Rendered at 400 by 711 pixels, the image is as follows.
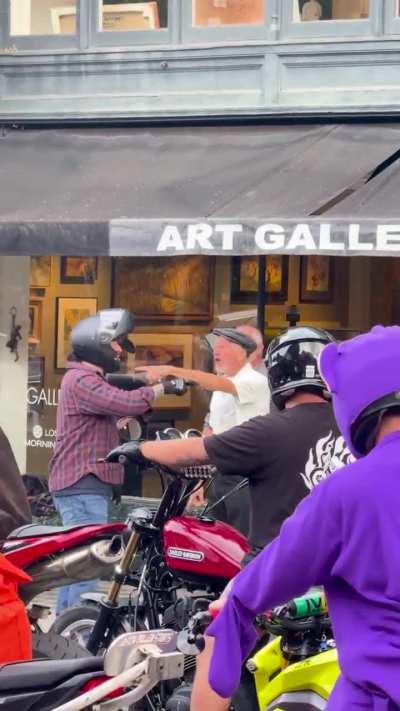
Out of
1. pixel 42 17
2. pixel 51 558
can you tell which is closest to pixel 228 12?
pixel 42 17

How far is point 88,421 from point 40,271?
3.05m

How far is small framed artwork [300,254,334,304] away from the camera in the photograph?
10031 millimetres

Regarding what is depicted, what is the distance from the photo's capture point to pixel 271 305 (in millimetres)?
10102

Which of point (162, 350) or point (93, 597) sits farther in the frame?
point (162, 350)

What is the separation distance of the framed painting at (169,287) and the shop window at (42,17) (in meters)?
2.04

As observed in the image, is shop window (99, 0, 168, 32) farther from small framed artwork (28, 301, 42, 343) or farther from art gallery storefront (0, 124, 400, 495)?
small framed artwork (28, 301, 42, 343)

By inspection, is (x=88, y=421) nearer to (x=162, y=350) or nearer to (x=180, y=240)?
(x=180, y=240)

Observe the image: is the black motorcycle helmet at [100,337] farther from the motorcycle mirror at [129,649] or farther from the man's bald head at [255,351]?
the motorcycle mirror at [129,649]

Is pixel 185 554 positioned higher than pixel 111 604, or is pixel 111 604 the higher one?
pixel 185 554

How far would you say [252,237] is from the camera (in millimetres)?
8414

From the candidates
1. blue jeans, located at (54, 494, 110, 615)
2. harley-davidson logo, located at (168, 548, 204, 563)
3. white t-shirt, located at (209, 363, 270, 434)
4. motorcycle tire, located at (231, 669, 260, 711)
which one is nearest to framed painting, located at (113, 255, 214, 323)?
white t-shirt, located at (209, 363, 270, 434)

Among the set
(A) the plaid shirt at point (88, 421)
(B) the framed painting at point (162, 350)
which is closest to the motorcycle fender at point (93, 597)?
(A) the plaid shirt at point (88, 421)

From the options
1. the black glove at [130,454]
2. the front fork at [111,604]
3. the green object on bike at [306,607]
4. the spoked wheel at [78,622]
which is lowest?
the spoked wheel at [78,622]

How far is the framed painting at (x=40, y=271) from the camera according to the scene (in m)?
10.5
